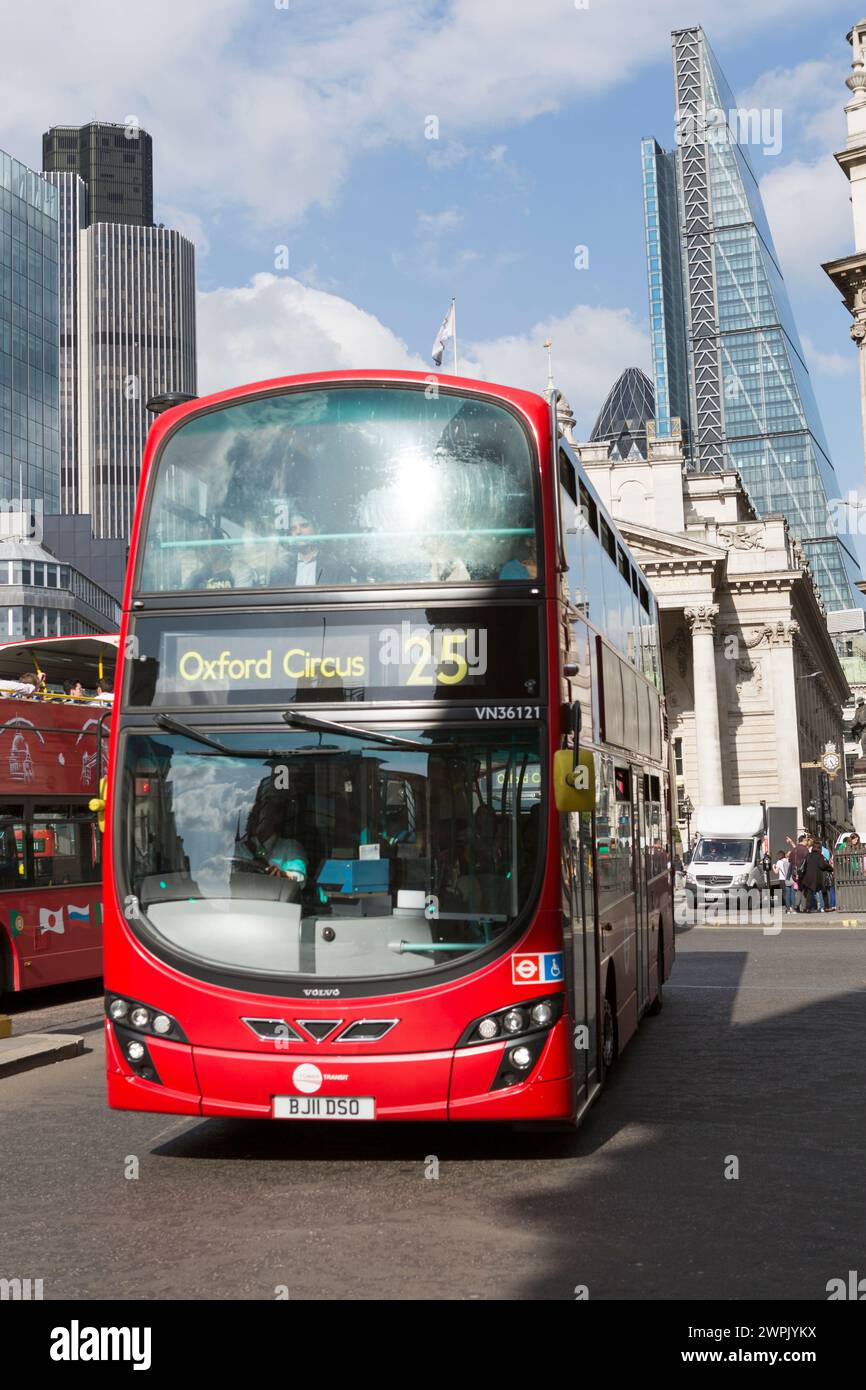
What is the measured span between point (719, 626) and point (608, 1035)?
62945 millimetres

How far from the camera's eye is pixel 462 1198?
7.05m

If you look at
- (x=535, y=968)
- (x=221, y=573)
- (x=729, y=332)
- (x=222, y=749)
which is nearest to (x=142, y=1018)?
(x=222, y=749)

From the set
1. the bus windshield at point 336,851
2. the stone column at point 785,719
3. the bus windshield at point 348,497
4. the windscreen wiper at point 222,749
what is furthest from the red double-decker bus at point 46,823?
the stone column at point 785,719

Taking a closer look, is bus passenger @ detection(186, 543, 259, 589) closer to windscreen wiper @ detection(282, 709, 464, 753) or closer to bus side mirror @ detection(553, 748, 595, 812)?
windscreen wiper @ detection(282, 709, 464, 753)

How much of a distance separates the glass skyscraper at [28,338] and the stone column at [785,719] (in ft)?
169

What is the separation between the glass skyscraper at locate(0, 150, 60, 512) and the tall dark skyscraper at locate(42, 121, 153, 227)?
272 feet

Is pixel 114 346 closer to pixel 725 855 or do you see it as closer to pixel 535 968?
pixel 725 855

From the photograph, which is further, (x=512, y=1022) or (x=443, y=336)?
(x=443, y=336)

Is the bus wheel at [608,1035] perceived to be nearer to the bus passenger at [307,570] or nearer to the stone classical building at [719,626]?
the bus passenger at [307,570]

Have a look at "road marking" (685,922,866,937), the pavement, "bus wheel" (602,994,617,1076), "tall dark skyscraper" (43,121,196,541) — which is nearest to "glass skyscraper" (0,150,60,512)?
"tall dark skyscraper" (43,121,196,541)

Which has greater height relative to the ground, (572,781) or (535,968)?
(572,781)

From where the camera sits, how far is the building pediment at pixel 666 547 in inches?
2625

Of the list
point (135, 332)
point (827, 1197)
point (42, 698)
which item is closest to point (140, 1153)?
point (827, 1197)

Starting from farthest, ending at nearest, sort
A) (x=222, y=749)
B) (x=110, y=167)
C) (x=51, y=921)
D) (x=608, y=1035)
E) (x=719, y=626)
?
(x=110, y=167), (x=719, y=626), (x=51, y=921), (x=608, y=1035), (x=222, y=749)
